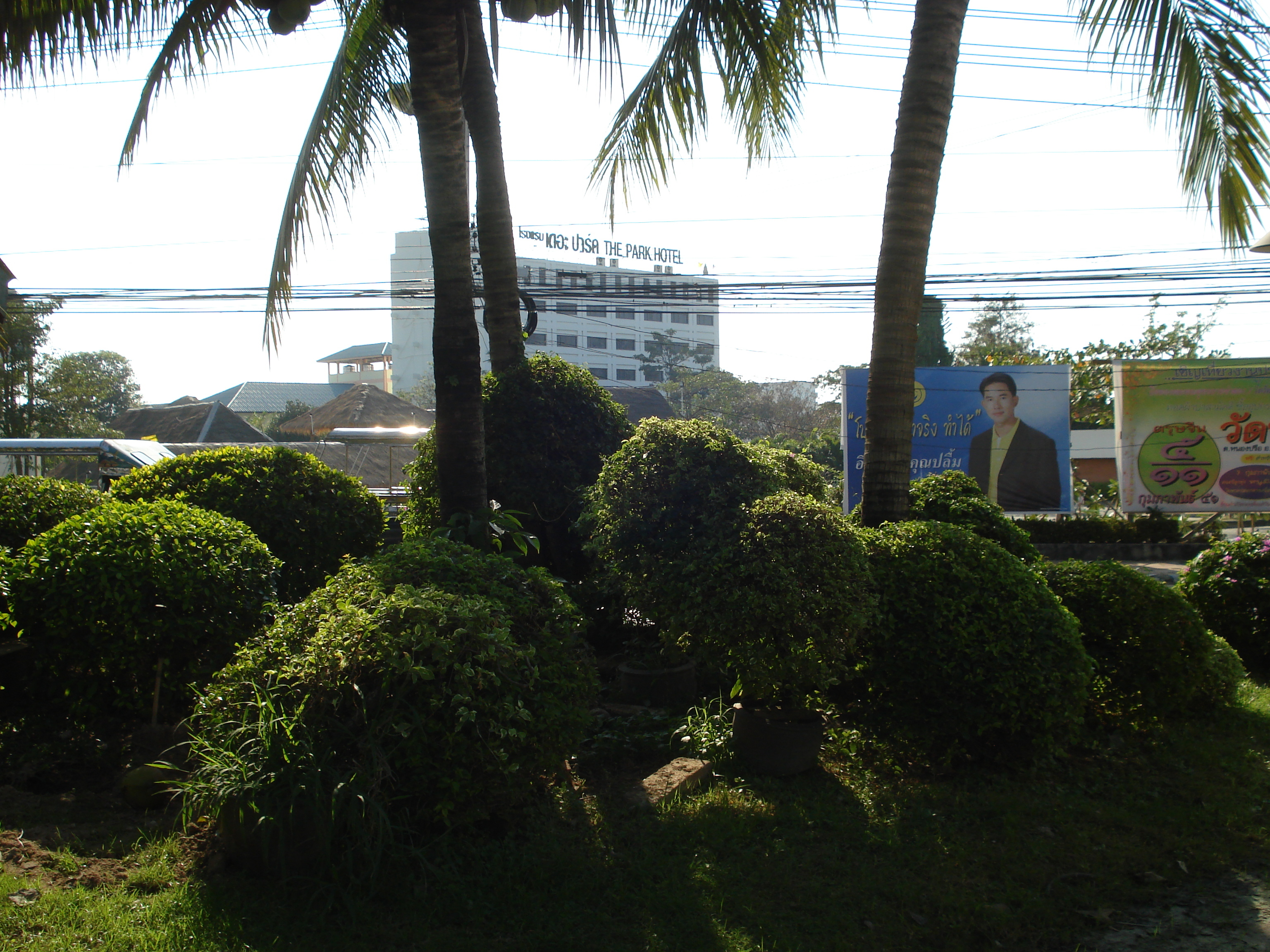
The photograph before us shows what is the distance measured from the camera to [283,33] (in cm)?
586

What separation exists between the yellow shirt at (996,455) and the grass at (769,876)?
54.2 feet

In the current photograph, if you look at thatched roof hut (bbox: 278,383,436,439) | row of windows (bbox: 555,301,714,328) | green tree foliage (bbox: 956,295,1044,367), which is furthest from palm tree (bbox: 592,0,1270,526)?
row of windows (bbox: 555,301,714,328)

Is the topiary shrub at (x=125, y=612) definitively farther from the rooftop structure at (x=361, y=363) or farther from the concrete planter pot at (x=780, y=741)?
the rooftop structure at (x=361, y=363)

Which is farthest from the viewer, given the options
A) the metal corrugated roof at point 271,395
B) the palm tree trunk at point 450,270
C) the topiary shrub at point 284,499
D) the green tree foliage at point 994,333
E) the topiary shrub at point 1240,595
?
the metal corrugated roof at point 271,395

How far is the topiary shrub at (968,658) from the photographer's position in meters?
4.88

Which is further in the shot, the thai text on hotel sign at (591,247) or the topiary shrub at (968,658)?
the thai text on hotel sign at (591,247)

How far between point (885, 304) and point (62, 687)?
5815mm

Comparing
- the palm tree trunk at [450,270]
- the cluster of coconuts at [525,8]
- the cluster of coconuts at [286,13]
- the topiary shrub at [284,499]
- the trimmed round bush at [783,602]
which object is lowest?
the trimmed round bush at [783,602]

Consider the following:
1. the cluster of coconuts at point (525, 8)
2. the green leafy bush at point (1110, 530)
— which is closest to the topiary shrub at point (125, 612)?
the cluster of coconuts at point (525, 8)

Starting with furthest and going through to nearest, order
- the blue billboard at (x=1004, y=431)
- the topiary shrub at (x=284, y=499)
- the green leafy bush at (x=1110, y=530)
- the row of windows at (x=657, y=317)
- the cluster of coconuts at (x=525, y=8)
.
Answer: the row of windows at (x=657, y=317) < the blue billboard at (x=1004, y=431) < the green leafy bush at (x=1110, y=530) < the topiary shrub at (x=284, y=499) < the cluster of coconuts at (x=525, y=8)

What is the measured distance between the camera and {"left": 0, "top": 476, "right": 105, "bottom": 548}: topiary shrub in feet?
19.6

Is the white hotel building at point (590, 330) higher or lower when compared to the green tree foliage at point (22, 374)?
higher

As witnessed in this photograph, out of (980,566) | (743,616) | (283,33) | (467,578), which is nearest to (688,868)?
(743,616)

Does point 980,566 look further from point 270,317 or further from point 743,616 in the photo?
point 270,317
